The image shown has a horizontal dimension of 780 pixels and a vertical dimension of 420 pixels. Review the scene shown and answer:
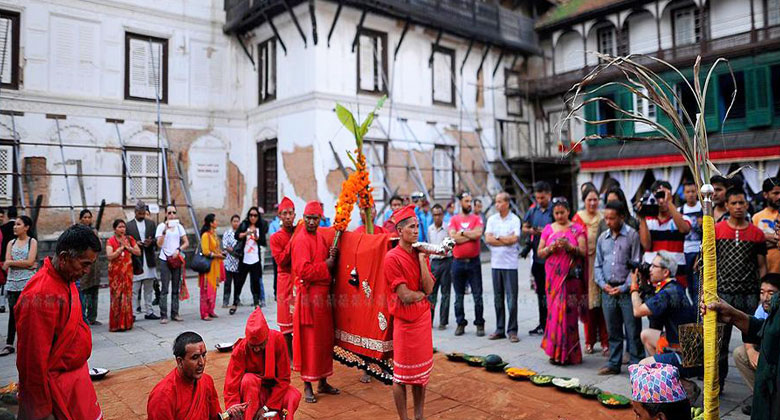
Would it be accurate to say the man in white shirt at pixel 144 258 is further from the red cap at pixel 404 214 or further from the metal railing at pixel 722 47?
the metal railing at pixel 722 47

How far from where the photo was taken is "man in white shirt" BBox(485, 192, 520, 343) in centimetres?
643

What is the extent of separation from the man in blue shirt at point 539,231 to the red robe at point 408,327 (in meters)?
3.10

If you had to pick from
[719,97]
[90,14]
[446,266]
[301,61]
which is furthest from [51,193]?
[719,97]

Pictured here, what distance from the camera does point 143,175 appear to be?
14727 mm

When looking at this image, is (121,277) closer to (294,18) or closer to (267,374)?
(267,374)

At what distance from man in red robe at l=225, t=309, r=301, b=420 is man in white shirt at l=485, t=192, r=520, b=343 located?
11.9 feet

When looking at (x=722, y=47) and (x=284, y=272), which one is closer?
(x=284, y=272)

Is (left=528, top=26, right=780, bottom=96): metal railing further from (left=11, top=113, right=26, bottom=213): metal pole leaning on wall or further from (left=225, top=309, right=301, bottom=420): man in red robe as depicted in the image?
(left=11, top=113, right=26, bottom=213): metal pole leaning on wall

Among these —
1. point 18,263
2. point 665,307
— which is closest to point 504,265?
point 665,307

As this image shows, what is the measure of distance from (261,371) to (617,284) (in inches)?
138

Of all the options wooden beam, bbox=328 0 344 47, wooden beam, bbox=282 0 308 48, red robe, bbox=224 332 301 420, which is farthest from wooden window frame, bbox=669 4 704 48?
red robe, bbox=224 332 301 420

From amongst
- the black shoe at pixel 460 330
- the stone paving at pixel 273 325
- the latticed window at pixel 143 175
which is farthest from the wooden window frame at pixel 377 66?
the black shoe at pixel 460 330

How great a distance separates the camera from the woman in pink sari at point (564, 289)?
17.3 ft

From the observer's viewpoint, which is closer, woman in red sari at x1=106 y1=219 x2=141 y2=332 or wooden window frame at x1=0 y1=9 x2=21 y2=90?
woman in red sari at x1=106 y1=219 x2=141 y2=332
